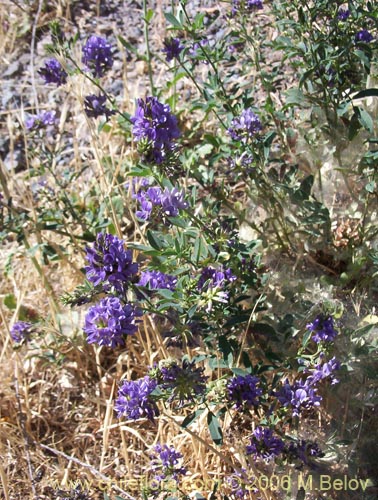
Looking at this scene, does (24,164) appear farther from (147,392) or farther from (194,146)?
(147,392)

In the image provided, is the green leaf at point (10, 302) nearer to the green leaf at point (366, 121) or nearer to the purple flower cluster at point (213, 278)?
the purple flower cluster at point (213, 278)

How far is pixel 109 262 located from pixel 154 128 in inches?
20.1

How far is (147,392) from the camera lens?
202cm

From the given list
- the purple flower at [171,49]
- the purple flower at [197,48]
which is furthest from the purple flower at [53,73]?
the purple flower at [197,48]

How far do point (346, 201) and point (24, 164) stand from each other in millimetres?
2326

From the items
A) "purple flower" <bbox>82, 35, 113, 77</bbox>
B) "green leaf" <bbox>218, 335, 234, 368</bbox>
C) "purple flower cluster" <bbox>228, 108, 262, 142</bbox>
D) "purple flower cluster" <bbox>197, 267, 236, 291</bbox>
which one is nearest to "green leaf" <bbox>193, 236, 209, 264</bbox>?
"purple flower cluster" <bbox>197, 267, 236, 291</bbox>

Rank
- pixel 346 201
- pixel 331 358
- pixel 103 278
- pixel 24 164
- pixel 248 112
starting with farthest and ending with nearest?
pixel 24 164, pixel 346 201, pixel 248 112, pixel 331 358, pixel 103 278

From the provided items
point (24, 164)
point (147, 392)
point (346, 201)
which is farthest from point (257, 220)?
point (24, 164)

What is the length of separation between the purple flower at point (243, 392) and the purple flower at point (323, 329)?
25 cm

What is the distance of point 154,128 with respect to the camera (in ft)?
6.94

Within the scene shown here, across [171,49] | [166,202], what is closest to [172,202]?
[166,202]

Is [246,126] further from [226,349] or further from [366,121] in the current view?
[226,349]

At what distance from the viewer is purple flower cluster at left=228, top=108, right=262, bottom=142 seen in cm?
261

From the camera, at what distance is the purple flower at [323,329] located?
84.0 inches
